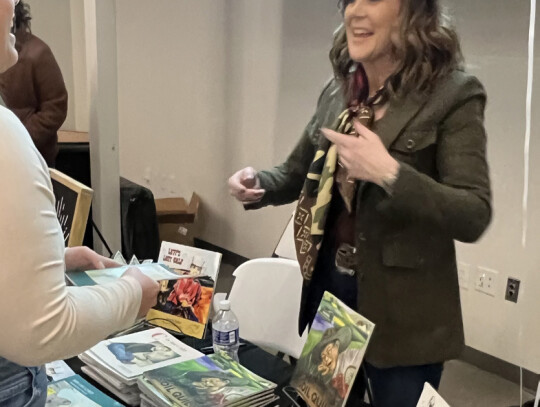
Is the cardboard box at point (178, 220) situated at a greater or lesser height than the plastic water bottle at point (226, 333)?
lesser

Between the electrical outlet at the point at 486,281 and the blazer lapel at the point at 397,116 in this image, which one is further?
the electrical outlet at the point at 486,281

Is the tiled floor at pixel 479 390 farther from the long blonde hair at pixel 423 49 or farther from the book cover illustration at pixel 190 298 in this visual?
the long blonde hair at pixel 423 49

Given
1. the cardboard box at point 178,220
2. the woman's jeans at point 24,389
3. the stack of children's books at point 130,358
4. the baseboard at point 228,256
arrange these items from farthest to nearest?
the cardboard box at point 178,220 → the baseboard at point 228,256 → the stack of children's books at point 130,358 → the woman's jeans at point 24,389

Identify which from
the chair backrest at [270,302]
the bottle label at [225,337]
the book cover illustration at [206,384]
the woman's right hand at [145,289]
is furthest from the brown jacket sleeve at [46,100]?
the woman's right hand at [145,289]

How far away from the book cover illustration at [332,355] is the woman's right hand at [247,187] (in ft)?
1.30

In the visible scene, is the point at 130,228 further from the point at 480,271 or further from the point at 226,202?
the point at 480,271

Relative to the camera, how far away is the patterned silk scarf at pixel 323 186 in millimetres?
1246

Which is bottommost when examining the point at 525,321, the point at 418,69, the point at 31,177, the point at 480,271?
the point at 525,321

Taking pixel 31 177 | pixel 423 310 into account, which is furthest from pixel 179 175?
pixel 31 177

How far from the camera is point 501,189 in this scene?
1965mm

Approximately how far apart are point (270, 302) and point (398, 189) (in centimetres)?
77

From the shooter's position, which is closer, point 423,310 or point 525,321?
point 423,310

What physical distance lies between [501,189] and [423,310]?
2.98 ft

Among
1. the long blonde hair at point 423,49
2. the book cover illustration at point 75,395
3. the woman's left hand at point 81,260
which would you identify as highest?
the long blonde hair at point 423,49
